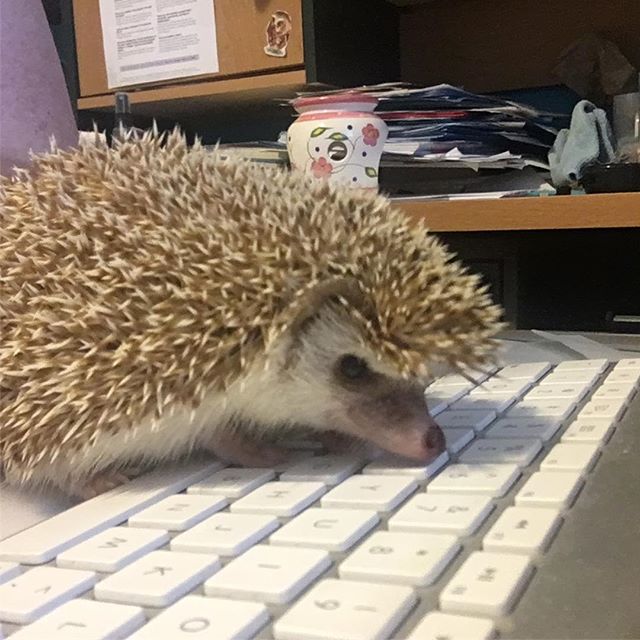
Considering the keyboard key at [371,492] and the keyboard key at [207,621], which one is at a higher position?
the keyboard key at [207,621]

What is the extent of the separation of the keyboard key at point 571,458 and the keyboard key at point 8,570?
Answer: 1.09 feet

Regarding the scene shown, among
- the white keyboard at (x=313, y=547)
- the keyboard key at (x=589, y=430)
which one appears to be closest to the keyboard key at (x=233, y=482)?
the white keyboard at (x=313, y=547)

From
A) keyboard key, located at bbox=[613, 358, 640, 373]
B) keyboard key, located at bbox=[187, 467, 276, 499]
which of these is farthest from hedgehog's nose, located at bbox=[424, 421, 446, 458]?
keyboard key, located at bbox=[613, 358, 640, 373]

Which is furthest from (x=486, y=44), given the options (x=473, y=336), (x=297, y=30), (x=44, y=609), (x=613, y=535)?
(x=44, y=609)

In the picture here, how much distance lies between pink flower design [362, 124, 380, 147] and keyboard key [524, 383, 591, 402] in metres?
0.45

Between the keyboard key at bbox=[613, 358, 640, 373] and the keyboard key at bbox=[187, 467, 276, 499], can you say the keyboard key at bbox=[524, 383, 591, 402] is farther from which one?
the keyboard key at bbox=[187, 467, 276, 499]

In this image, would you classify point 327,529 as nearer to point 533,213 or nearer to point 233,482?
point 233,482

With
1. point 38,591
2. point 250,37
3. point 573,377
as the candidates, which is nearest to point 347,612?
point 38,591

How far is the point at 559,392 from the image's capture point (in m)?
0.79

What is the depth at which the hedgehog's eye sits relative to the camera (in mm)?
664

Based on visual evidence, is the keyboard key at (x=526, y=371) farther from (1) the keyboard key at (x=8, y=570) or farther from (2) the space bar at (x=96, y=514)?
(1) the keyboard key at (x=8, y=570)

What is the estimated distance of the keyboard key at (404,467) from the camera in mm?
585

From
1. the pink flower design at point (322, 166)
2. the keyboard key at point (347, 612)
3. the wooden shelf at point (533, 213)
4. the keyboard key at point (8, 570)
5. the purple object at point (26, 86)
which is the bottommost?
the keyboard key at point (8, 570)

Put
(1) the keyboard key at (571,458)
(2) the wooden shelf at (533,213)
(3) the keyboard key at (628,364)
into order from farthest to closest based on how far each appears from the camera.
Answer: (2) the wooden shelf at (533,213), (3) the keyboard key at (628,364), (1) the keyboard key at (571,458)
